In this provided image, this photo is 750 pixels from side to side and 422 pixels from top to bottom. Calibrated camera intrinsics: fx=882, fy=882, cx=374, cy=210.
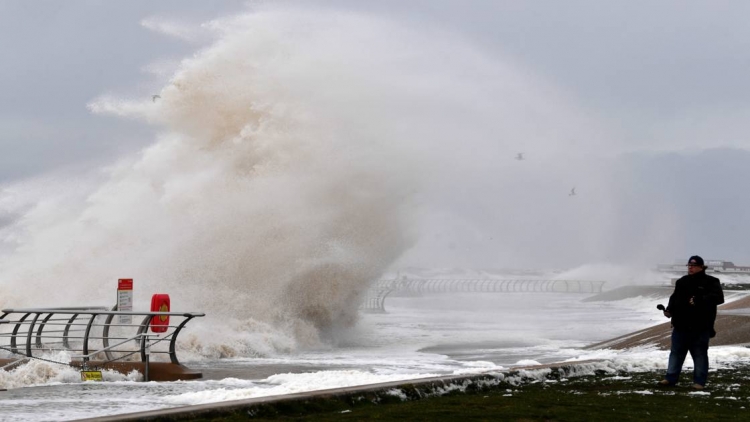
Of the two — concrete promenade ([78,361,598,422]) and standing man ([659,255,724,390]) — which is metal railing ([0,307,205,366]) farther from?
standing man ([659,255,724,390])

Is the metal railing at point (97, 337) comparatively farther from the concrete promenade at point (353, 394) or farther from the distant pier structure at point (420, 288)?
the distant pier structure at point (420, 288)

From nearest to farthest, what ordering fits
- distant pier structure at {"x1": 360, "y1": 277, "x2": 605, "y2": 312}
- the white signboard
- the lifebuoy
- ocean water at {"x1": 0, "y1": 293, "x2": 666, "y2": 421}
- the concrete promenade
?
the concrete promenade → ocean water at {"x1": 0, "y1": 293, "x2": 666, "y2": 421} → the lifebuoy → the white signboard → distant pier structure at {"x1": 360, "y1": 277, "x2": 605, "y2": 312}

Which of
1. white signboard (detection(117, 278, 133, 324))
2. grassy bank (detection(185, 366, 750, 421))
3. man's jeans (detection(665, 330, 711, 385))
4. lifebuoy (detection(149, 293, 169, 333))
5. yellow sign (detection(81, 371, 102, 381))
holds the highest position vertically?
white signboard (detection(117, 278, 133, 324))

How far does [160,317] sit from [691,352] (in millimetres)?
6842

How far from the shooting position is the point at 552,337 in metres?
21.2

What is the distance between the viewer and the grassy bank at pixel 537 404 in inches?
265

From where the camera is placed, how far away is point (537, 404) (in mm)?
7410

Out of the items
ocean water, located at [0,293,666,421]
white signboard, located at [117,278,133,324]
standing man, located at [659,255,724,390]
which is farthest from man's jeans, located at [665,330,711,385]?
white signboard, located at [117,278,133,324]

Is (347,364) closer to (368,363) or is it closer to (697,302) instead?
(368,363)

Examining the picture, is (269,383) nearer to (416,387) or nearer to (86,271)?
(416,387)

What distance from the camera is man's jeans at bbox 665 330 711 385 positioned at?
8594 mm

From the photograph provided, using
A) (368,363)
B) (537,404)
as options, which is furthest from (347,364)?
(537,404)

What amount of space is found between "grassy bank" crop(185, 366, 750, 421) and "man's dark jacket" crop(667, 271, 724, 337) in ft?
2.11

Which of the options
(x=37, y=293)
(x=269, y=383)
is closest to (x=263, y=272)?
(x=37, y=293)
